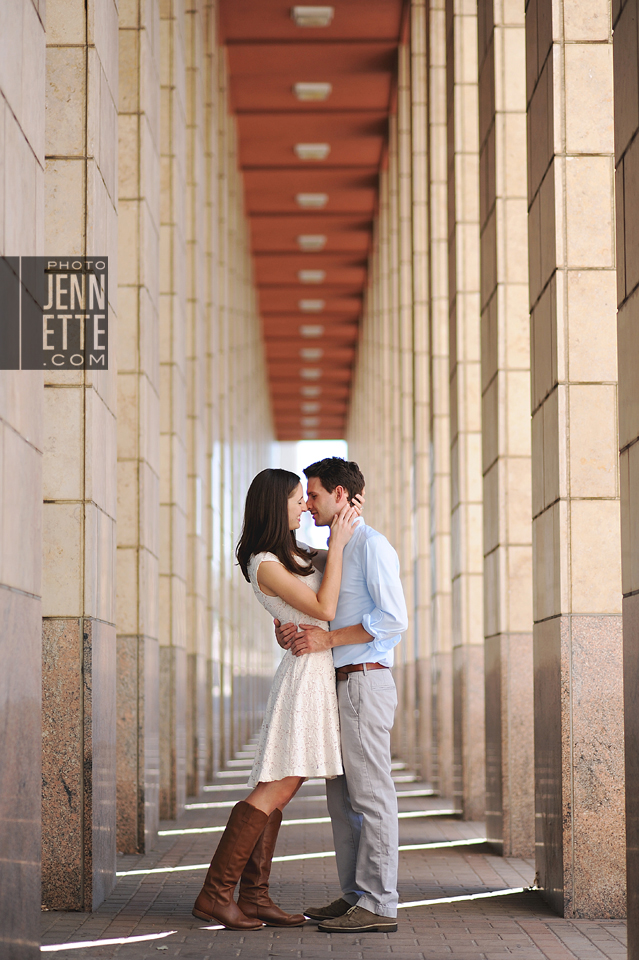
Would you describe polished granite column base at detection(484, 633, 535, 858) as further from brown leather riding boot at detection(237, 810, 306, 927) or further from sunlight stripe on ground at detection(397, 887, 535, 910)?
brown leather riding boot at detection(237, 810, 306, 927)

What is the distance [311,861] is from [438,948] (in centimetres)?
300

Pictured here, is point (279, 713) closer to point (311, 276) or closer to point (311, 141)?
point (311, 141)

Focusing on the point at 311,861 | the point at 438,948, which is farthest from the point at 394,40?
the point at 438,948

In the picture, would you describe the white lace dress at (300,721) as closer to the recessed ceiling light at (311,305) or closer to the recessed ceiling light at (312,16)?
the recessed ceiling light at (312,16)

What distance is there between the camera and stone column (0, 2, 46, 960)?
15.8 ft

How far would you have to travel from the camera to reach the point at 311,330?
127 ft

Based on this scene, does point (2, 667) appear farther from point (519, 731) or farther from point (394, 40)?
point (394, 40)

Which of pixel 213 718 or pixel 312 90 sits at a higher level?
pixel 312 90

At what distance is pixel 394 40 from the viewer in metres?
20.6

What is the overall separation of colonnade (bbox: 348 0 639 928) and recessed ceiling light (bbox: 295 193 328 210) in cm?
1072

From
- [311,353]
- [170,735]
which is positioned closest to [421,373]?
[170,735]

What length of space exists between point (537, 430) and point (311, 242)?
23817 mm

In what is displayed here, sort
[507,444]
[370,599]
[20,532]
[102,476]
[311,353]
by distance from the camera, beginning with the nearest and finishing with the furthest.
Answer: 1. [20,532]
2. [370,599]
3. [102,476]
4. [507,444]
5. [311,353]

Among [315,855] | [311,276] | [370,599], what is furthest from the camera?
[311,276]
